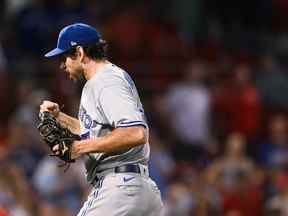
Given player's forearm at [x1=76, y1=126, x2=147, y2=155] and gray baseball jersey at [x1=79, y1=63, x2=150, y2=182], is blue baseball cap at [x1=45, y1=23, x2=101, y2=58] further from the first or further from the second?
player's forearm at [x1=76, y1=126, x2=147, y2=155]

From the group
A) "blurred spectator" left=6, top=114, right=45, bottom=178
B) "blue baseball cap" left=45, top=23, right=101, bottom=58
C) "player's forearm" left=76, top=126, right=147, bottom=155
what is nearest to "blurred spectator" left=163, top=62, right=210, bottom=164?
"blurred spectator" left=6, top=114, right=45, bottom=178

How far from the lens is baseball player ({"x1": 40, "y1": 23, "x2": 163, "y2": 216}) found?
6395 mm

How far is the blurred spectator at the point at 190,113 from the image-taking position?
13.7m

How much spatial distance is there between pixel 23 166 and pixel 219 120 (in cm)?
304

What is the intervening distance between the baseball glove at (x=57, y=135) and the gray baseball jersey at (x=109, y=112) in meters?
0.13

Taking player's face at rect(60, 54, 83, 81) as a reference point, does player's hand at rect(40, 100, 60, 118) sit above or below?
below

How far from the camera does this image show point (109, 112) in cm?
643

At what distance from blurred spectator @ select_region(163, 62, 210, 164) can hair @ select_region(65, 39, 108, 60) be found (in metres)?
6.91

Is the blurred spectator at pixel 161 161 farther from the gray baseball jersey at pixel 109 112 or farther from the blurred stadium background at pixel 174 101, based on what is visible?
the gray baseball jersey at pixel 109 112

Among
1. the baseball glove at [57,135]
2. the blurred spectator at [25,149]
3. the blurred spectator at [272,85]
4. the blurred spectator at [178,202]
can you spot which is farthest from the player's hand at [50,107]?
the blurred spectator at [272,85]

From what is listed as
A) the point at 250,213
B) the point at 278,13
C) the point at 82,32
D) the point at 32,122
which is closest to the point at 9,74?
the point at 32,122

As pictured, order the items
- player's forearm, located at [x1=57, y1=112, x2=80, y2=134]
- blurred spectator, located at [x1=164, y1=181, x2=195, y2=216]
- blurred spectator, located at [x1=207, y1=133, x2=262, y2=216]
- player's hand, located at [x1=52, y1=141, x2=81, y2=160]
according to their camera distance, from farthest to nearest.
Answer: blurred spectator, located at [x1=207, y1=133, x2=262, y2=216]
blurred spectator, located at [x1=164, y1=181, x2=195, y2=216]
player's forearm, located at [x1=57, y1=112, x2=80, y2=134]
player's hand, located at [x1=52, y1=141, x2=81, y2=160]

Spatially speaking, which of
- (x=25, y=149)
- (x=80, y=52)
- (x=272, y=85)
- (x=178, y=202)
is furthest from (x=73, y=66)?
(x=272, y=85)

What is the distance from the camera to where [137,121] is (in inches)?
250
